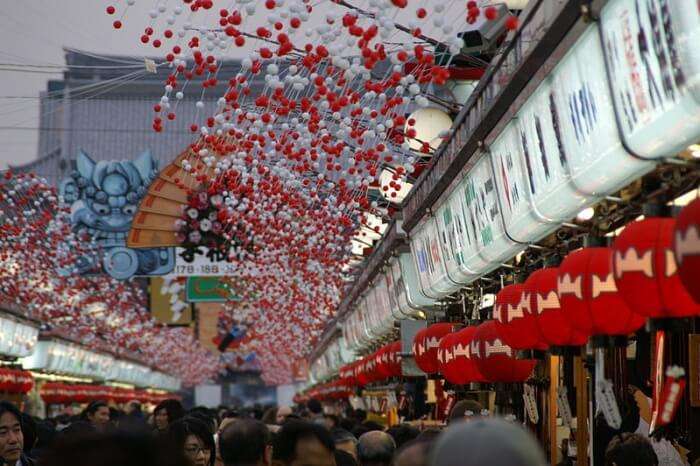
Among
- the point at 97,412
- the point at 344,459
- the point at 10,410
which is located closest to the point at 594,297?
the point at 344,459

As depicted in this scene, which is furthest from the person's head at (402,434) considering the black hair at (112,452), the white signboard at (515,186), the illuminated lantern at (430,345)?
the black hair at (112,452)

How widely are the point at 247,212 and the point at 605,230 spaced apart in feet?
40.5

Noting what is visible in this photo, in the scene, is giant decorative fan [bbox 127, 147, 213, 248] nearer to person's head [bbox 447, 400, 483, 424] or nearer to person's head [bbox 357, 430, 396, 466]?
person's head [bbox 447, 400, 483, 424]

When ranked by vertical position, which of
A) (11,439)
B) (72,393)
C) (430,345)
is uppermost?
(72,393)

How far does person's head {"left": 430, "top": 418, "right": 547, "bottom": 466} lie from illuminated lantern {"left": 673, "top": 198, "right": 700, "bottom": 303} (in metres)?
1.39

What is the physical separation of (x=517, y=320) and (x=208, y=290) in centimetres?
2328

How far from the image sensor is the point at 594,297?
6477mm

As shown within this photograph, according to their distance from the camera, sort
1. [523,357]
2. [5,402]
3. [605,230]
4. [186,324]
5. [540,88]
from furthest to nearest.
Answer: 1. [186,324]
2. [523,357]
3. [5,402]
4. [605,230]
5. [540,88]

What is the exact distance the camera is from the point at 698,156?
255 inches

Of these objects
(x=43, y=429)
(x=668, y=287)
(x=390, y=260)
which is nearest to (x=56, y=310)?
(x=390, y=260)

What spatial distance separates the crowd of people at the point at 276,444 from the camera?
3.22 m

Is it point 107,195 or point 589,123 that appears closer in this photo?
point 589,123

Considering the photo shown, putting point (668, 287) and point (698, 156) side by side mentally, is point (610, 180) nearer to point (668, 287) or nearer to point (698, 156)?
point (698, 156)

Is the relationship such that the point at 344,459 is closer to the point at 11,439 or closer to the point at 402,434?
the point at 402,434
